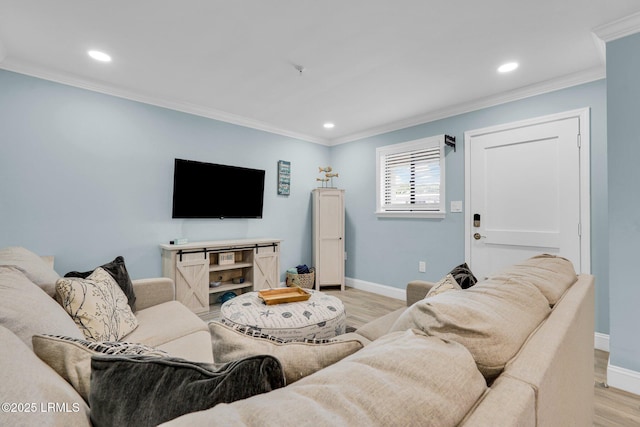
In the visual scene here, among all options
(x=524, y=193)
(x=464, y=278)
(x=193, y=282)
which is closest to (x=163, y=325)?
(x=193, y=282)

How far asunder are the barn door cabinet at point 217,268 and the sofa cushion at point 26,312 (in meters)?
1.97

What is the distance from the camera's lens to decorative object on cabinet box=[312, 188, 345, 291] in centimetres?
445

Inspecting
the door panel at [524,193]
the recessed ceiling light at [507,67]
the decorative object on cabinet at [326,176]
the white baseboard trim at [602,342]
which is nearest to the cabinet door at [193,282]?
the decorative object on cabinet at [326,176]

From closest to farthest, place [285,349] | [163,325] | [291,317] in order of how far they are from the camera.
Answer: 1. [285,349]
2. [163,325]
3. [291,317]

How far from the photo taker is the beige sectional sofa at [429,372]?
17.5 inches

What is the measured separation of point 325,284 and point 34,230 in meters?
3.39

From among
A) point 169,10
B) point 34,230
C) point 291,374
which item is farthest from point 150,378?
point 34,230

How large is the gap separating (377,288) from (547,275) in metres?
3.12

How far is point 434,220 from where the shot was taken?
145 inches

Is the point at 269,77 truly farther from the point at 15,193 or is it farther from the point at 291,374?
the point at 291,374

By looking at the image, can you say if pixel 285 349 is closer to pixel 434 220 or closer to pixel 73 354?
pixel 73 354

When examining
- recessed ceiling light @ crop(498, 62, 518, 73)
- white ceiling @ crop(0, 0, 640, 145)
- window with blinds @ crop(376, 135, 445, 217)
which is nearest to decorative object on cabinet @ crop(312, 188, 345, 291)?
window with blinds @ crop(376, 135, 445, 217)

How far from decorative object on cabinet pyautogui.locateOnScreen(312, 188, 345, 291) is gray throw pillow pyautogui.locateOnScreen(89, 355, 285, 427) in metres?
3.88

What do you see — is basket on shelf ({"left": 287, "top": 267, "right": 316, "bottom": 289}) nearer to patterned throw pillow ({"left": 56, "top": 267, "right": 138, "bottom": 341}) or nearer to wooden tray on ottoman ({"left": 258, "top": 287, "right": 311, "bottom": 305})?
wooden tray on ottoman ({"left": 258, "top": 287, "right": 311, "bottom": 305})
